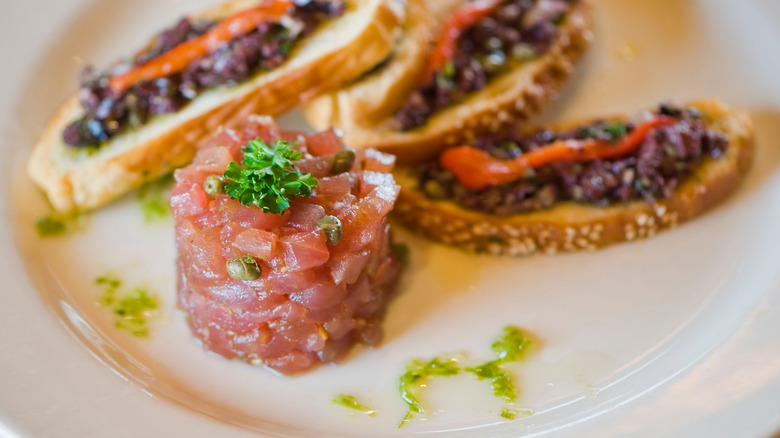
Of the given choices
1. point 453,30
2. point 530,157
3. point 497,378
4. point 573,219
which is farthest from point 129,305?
point 453,30

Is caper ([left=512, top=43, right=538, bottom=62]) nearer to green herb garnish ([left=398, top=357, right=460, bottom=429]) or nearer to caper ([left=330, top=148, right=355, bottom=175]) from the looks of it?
caper ([left=330, top=148, right=355, bottom=175])

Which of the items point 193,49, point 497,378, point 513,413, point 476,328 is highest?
point 193,49

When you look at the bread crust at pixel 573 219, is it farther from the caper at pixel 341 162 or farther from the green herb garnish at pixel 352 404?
the green herb garnish at pixel 352 404

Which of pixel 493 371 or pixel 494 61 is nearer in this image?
pixel 493 371

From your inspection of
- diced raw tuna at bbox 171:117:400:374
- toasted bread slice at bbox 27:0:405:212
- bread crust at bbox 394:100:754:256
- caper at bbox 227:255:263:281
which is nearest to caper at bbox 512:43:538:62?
toasted bread slice at bbox 27:0:405:212

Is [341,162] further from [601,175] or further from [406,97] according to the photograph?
[601,175]

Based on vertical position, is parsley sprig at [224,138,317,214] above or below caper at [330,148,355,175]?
below
